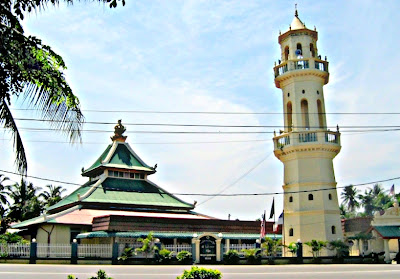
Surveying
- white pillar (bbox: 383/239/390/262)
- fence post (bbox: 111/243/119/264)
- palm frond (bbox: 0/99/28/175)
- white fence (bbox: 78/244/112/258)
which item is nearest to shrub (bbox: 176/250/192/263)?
fence post (bbox: 111/243/119/264)

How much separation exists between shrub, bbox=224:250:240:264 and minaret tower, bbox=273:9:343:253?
5.64 meters

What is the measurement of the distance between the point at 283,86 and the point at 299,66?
2.07 m

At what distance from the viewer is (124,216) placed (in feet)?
105

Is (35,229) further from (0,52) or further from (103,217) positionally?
(0,52)

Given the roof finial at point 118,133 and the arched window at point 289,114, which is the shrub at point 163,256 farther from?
the roof finial at point 118,133

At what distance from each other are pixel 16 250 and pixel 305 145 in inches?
802

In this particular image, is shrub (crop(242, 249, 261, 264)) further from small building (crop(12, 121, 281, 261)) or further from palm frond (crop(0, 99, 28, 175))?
palm frond (crop(0, 99, 28, 175))

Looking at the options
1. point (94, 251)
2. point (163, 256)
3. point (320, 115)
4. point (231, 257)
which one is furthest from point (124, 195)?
point (320, 115)

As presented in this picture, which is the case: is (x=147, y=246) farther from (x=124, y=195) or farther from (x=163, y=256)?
(x=124, y=195)

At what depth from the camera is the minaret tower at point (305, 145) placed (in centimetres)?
3481

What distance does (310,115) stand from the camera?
36344 millimetres

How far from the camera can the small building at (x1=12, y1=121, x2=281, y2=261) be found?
3225cm

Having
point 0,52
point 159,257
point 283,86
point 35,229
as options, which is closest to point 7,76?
point 0,52

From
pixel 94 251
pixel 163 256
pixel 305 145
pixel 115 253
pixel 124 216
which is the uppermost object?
pixel 305 145
